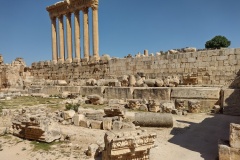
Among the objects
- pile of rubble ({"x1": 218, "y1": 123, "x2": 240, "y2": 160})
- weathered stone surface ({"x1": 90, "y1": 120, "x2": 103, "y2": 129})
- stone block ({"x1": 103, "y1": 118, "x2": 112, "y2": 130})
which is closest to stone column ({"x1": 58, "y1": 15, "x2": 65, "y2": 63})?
weathered stone surface ({"x1": 90, "y1": 120, "x2": 103, "y2": 129})

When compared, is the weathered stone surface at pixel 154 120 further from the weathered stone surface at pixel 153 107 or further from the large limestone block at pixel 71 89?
the large limestone block at pixel 71 89

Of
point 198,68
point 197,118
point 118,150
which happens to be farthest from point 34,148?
point 198,68

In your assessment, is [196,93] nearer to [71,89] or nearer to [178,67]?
[178,67]

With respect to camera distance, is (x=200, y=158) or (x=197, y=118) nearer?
(x=200, y=158)

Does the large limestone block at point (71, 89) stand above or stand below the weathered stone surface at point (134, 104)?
above

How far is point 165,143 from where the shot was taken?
5.94 metres

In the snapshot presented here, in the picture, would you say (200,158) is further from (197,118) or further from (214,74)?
(214,74)

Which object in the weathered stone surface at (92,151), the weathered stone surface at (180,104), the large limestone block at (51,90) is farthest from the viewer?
the large limestone block at (51,90)

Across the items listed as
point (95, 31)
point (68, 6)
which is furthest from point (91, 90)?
point (68, 6)

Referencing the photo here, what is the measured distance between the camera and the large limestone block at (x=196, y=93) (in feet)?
33.1

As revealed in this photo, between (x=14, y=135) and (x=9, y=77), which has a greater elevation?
(x=9, y=77)

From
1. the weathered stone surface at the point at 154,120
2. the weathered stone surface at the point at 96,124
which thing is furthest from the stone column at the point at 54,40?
the weathered stone surface at the point at 154,120

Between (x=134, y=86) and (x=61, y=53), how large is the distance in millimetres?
15674

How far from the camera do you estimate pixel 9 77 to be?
78.3 ft
